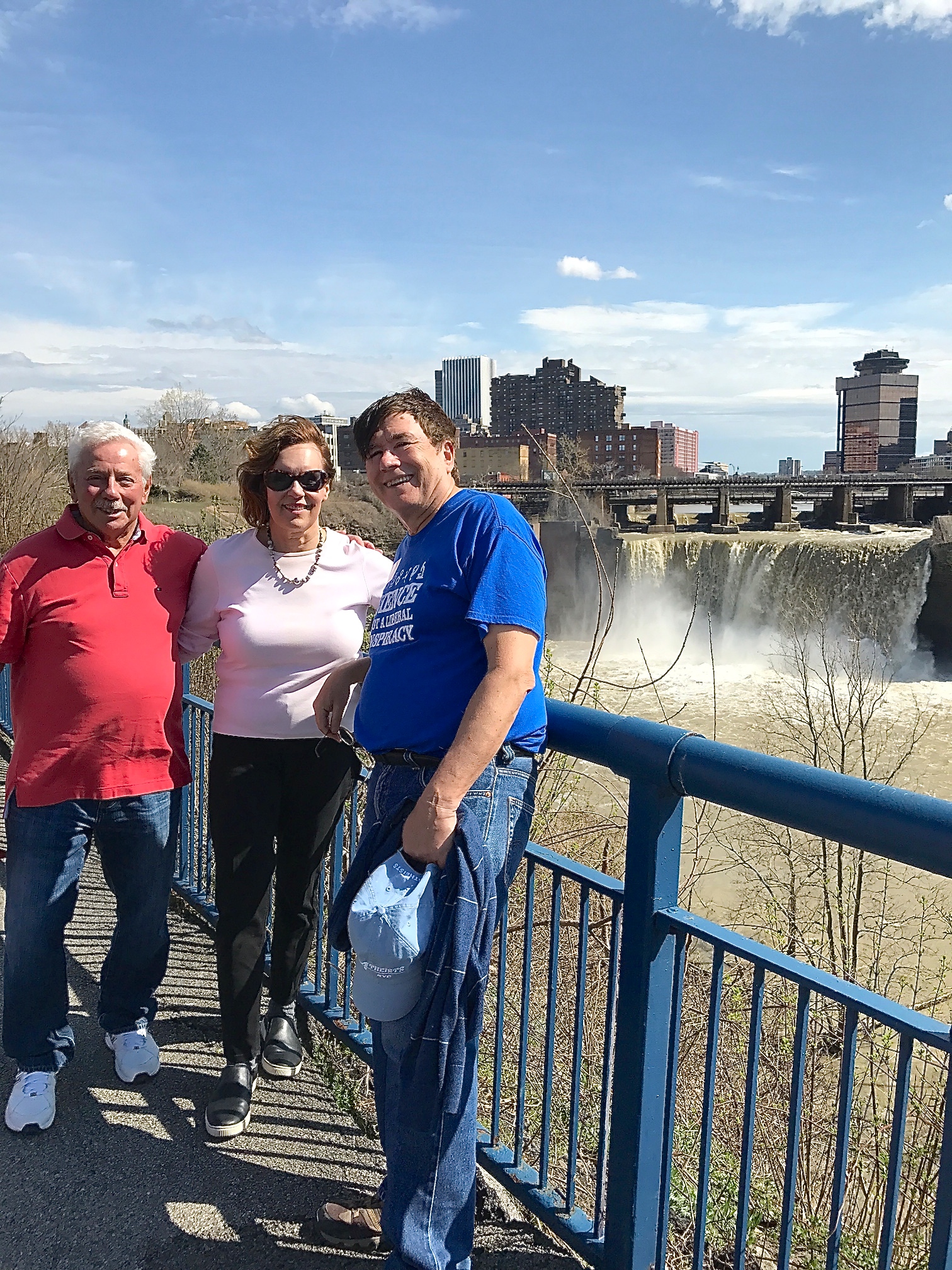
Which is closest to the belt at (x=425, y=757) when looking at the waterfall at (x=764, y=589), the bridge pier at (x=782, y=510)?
the waterfall at (x=764, y=589)

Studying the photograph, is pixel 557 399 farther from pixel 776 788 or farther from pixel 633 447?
pixel 776 788

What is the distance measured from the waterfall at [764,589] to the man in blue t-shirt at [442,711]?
25532 mm

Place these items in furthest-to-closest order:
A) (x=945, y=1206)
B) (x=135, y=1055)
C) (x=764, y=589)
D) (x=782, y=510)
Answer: (x=782, y=510) < (x=764, y=589) < (x=135, y=1055) < (x=945, y=1206)

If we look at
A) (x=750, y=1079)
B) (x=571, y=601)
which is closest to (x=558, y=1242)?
(x=750, y=1079)

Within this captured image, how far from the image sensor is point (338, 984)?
3268 millimetres

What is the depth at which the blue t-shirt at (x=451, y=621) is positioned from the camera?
191 cm

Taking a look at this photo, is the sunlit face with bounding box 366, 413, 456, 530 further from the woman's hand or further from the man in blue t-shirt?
the woman's hand

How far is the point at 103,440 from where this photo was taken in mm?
2838

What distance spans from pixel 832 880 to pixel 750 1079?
9.71m

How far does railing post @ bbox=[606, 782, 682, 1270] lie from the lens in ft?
6.28

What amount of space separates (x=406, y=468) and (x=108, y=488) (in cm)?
108

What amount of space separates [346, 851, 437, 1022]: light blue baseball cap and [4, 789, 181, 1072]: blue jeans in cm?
127

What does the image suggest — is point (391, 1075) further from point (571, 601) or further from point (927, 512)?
point (927, 512)

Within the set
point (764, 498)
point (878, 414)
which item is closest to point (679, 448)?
point (878, 414)
